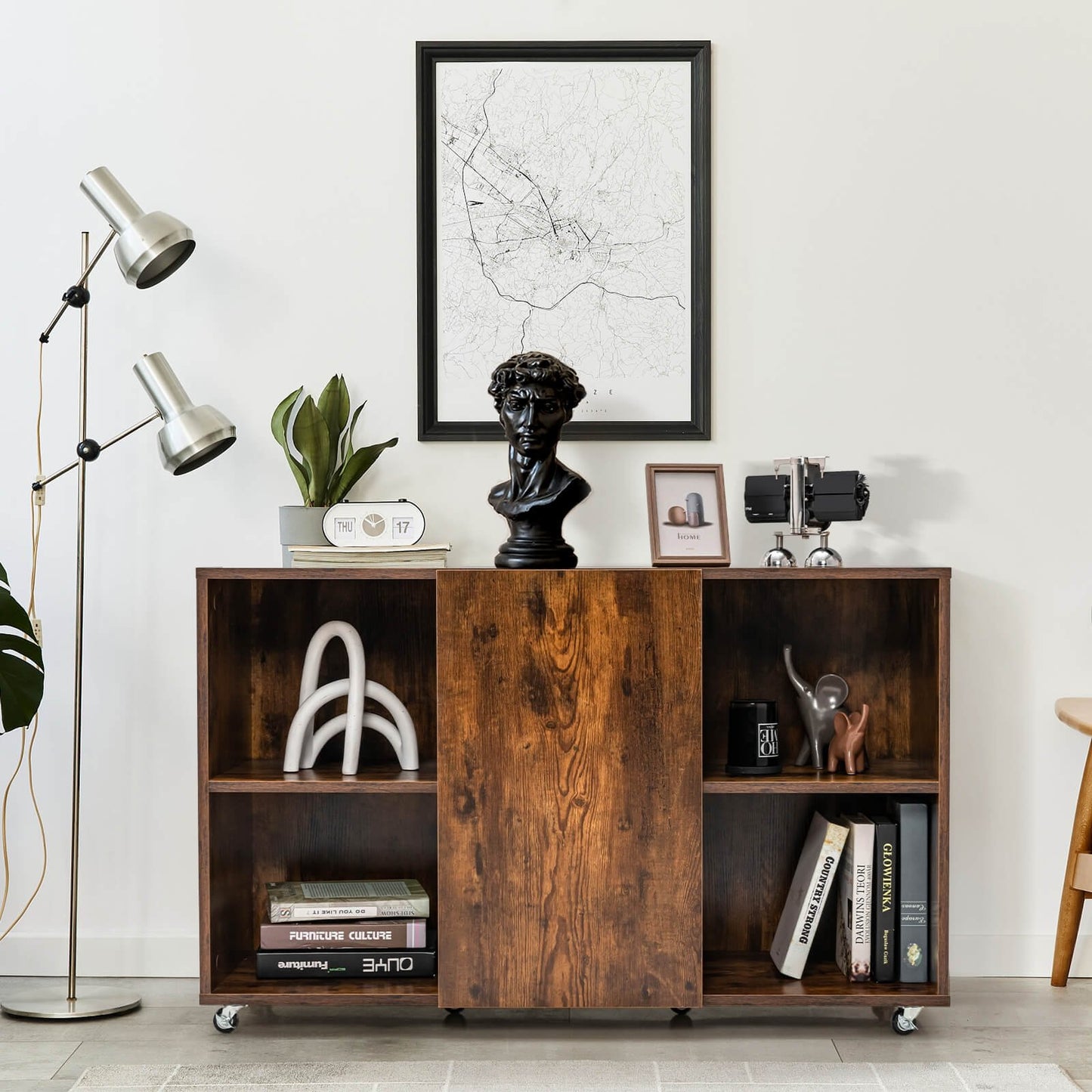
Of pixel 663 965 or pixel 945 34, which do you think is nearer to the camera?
pixel 663 965

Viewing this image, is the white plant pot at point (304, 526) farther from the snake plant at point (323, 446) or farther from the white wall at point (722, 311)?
the white wall at point (722, 311)

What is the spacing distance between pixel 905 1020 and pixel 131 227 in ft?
7.09

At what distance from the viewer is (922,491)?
2609 mm

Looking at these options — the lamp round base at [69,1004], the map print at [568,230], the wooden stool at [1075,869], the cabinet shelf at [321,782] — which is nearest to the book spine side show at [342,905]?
the cabinet shelf at [321,782]

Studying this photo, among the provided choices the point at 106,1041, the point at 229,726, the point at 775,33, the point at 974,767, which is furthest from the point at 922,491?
the point at 106,1041

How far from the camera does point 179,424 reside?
2229mm

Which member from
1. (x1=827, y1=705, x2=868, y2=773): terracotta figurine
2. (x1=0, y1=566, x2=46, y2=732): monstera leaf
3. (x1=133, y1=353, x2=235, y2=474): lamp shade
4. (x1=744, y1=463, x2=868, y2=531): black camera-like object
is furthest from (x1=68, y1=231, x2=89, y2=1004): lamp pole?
(x1=827, y1=705, x2=868, y2=773): terracotta figurine

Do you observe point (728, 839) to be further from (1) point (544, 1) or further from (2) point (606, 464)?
(1) point (544, 1)

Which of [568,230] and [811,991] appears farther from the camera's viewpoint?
[568,230]

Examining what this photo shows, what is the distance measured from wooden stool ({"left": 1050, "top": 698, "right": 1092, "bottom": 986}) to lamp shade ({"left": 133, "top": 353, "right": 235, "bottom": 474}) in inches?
71.9

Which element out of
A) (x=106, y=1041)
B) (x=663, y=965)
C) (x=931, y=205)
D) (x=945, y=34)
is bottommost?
(x=106, y=1041)

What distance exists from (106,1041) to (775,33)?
2.53 metres

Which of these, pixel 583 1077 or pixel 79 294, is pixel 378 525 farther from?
pixel 583 1077

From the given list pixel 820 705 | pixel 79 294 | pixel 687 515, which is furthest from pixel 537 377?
pixel 79 294
